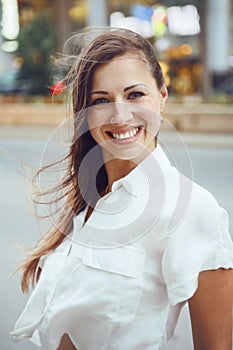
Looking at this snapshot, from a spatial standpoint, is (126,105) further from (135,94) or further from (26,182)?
(26,182)

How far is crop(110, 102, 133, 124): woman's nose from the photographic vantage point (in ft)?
3.76

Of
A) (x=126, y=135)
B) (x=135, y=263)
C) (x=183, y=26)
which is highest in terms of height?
(x=126, y=135)

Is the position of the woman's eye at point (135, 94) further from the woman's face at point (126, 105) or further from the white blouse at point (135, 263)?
the white blouse at point (135, 263)

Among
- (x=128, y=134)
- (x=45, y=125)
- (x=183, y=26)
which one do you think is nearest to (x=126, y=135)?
(x=128, y=134)

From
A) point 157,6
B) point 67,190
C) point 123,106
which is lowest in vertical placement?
point 157,6

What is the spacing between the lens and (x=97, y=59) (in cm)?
115

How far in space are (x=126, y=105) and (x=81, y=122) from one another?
0.11 m

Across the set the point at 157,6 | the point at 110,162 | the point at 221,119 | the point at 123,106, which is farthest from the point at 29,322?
the point at 157,6

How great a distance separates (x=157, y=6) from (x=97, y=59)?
4.08m

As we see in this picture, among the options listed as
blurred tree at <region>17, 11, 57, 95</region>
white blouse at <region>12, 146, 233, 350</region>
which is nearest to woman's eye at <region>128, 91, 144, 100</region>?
white blouse at <region>12, 146, 233, 350</region>

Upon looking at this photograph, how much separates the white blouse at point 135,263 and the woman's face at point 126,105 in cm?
5

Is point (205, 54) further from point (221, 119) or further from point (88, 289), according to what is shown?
point (88, 289)

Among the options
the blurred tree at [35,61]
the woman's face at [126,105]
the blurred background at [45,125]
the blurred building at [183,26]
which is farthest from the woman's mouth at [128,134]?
the blurred building at [183,26]

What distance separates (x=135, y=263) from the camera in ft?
3.76
